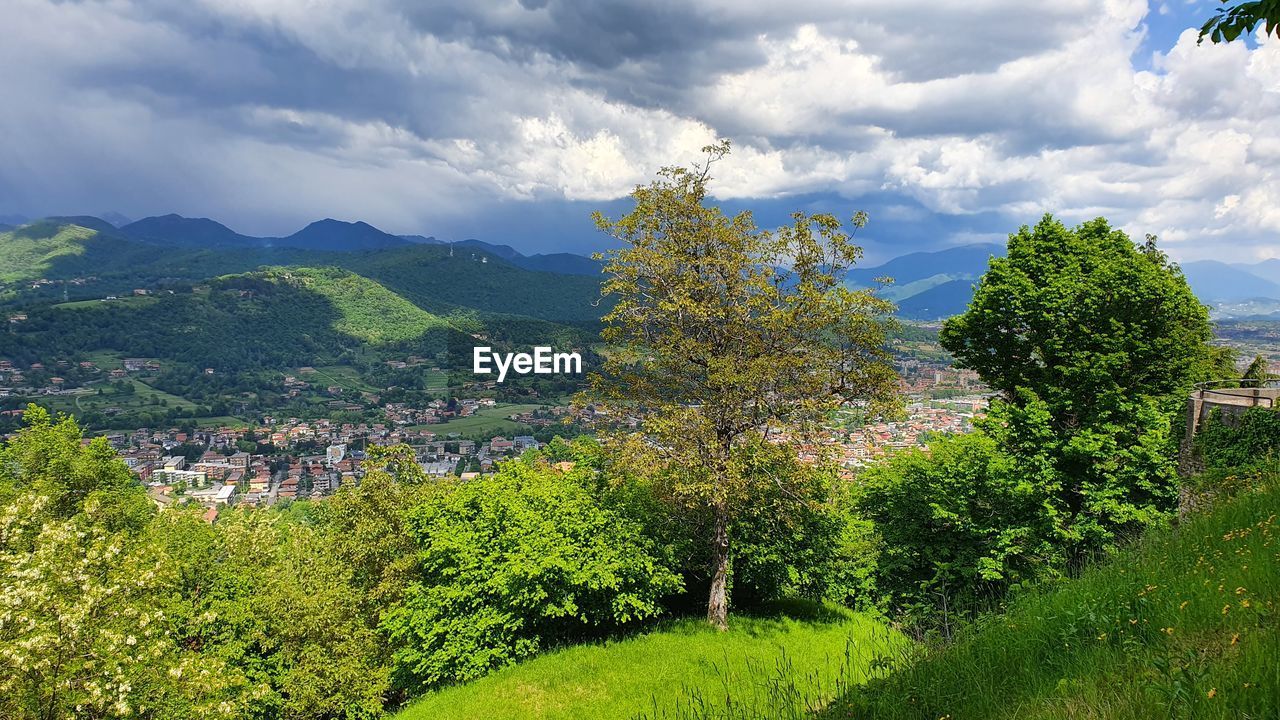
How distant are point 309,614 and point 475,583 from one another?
5582 mm

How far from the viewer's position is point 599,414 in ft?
53.8

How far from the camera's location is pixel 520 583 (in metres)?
16.5

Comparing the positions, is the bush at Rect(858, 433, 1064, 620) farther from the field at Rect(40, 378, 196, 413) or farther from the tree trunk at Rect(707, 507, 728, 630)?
the field at Rect(40, 378, 196, 413)

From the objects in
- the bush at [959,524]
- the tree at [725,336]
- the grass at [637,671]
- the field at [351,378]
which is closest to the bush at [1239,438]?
the bush at [959,524]

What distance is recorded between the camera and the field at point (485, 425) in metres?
136

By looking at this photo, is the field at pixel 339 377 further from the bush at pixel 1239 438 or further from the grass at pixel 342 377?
the bush at pixel 1239 438

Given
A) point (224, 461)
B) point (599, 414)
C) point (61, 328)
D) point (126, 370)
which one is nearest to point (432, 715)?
point (599, 414)

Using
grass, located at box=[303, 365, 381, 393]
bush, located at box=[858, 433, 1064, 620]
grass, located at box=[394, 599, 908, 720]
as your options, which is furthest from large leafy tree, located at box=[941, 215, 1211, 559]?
grass, located at box=[303, 365, 381, 393]

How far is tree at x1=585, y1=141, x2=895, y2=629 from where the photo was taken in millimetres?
14664

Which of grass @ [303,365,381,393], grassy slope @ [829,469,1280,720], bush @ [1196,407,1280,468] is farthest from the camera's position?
grass @ [303,365,381,393]

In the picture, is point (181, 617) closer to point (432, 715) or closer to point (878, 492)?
point (432, 715)

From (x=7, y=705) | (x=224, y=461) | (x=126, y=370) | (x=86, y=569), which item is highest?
(x=86, y=569)

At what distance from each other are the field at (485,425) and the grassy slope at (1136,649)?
131762 millimetres

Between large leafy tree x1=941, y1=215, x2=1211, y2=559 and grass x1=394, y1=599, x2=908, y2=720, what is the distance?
8.06 meters
